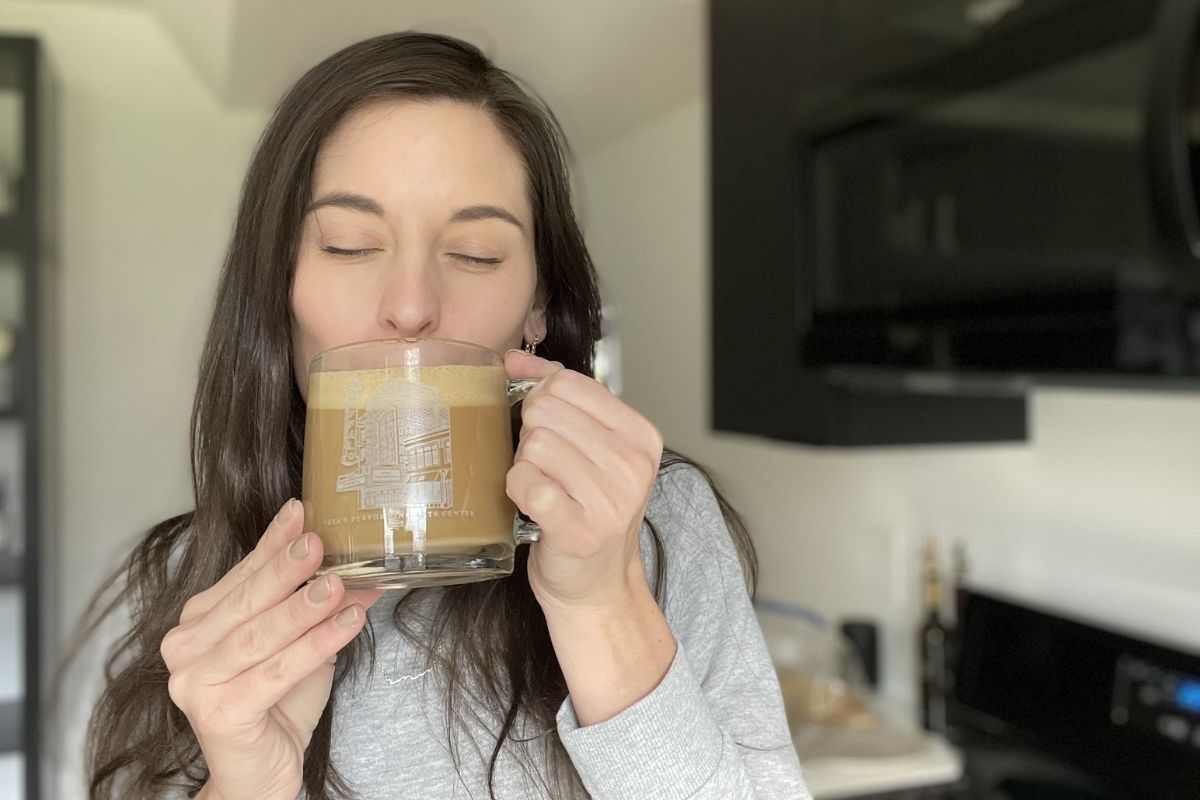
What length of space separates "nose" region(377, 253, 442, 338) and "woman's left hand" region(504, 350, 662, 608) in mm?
171

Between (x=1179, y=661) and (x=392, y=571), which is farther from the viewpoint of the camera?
(x=1179, y=661)

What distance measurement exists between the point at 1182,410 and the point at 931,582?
0.63 m

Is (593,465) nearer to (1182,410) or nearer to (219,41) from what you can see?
(1182,410)

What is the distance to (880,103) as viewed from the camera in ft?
4.84

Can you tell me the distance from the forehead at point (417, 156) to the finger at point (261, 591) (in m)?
0.31

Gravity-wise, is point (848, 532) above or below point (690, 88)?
below

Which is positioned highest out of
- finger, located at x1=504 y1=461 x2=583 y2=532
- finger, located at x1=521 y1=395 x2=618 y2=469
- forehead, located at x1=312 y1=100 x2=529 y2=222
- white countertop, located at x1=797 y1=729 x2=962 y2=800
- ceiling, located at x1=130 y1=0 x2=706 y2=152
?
ceiling, located at x1=130 y1=0 x2=706 y2=152

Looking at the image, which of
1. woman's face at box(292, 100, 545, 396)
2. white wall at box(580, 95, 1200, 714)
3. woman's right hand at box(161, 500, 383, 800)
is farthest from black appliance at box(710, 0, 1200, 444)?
woman's right hand at box(161, 500, 383, 800)

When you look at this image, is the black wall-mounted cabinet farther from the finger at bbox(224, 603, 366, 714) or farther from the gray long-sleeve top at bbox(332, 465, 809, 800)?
the finger at bbox(224, 603, 366, 714)

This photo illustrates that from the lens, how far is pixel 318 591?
718 mm

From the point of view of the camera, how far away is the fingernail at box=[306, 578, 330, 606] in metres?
0.71

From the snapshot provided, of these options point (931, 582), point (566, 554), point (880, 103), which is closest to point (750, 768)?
point (566, 554)

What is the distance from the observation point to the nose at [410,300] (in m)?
0.88

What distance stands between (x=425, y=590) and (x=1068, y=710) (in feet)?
4.17
